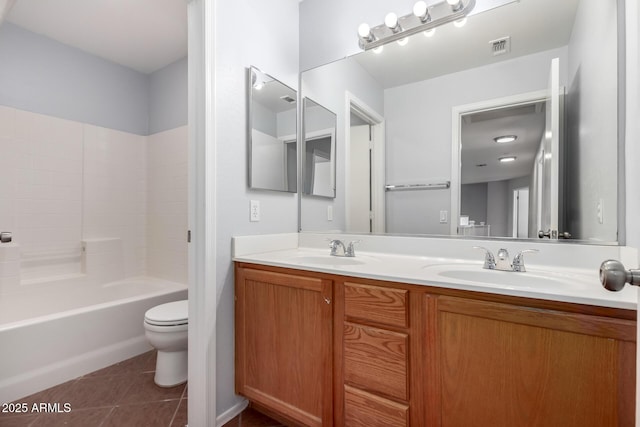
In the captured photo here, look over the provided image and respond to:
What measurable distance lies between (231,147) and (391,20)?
3.66 feet

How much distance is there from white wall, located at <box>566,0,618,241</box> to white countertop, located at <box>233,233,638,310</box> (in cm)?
14

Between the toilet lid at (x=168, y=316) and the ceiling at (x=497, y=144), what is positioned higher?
the ceiling at (x=497, y=144)

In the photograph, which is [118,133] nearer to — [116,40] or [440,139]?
[116,40]

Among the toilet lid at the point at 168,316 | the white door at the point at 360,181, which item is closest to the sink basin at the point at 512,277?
the white door at the point at 360,181

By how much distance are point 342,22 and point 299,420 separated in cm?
220

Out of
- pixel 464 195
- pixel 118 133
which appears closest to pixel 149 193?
pixel 118 133

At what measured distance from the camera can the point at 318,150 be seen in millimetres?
2023

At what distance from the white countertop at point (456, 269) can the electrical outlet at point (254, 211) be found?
0.11 meters

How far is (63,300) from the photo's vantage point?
8.21 feet

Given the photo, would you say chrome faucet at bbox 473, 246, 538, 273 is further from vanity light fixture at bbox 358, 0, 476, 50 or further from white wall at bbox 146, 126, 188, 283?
white wall at bbox 146, 126, 188, 283

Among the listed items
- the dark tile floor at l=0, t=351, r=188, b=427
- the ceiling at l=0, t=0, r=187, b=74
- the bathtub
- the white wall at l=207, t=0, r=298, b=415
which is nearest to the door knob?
the white wall at l=207, t=0, r=298, b=415

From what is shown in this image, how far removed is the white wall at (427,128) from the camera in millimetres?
1487

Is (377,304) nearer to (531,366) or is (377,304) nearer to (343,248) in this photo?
(531,366)

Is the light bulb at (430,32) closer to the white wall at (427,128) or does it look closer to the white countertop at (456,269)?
the white wall at (427,128)
